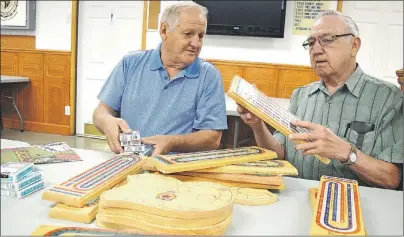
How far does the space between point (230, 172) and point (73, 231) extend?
1.30 feet

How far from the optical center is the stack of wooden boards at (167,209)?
0.59 meters

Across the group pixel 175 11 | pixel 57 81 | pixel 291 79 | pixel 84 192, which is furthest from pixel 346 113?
pixel 57 81

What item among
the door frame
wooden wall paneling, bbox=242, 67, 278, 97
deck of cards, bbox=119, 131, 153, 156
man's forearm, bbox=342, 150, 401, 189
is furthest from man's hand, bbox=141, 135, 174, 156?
the door frame

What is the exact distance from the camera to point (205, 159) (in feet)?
2.95

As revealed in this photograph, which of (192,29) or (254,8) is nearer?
(192,29)

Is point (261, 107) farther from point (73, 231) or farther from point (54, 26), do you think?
point (54, 26)

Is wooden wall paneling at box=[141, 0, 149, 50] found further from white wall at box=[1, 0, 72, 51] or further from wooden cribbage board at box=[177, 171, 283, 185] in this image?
wooden cribbage board at box=[177, 171, 283, 185]

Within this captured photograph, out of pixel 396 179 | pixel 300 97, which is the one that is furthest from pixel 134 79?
pixel 396 179

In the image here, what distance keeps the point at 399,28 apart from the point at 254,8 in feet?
4.75

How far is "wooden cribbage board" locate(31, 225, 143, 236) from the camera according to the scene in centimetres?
57

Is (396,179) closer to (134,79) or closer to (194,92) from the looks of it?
(194,92)

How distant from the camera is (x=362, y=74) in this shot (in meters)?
1.36

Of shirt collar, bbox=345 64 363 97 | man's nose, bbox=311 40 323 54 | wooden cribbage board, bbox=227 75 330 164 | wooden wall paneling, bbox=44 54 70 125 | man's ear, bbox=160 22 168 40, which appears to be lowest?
wooden wall paneling, bbox=44 54 70 125

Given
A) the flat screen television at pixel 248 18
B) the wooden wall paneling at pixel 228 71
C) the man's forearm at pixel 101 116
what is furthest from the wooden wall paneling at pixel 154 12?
the man's forearm at pixel 101 116
